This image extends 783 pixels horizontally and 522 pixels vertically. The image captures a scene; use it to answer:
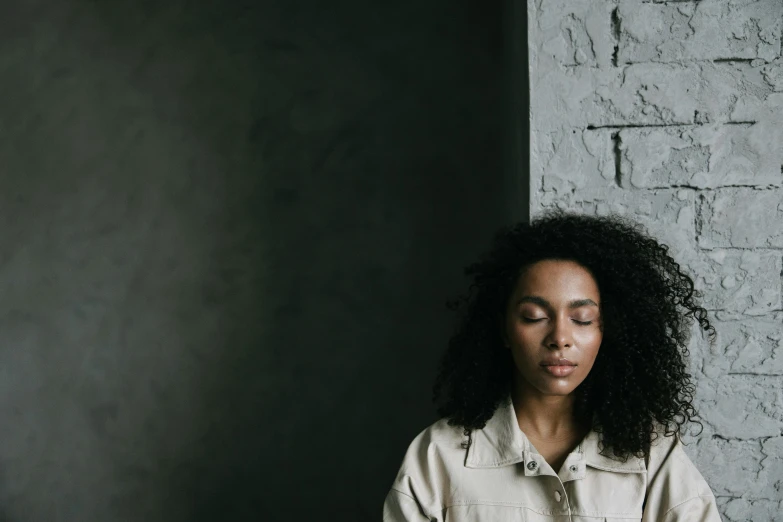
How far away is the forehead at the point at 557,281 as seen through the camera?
50.6 inches

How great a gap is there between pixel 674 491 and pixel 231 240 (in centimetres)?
179

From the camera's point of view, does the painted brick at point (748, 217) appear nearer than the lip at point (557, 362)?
No

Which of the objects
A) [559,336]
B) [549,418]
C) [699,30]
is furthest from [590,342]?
[699,30]

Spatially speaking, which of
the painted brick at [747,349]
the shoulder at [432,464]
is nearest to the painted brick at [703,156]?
the painted brick at [747,349]

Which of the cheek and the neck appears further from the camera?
the neck

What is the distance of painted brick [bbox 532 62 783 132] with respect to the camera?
1.48 metres

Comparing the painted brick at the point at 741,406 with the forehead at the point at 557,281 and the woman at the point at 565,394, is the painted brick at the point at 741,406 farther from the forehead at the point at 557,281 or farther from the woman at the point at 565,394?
the forehead at the point at 557,281

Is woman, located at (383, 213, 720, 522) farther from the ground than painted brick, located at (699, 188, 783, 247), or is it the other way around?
painted brick, located at (699, 188, 783, 247)

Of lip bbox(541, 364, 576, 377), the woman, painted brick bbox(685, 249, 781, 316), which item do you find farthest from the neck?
painted brick bbox(685, 249, 781, 316)

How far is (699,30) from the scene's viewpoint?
4.87ft

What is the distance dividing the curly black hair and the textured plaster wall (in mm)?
89

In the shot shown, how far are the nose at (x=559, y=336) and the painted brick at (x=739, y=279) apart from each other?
40 centimetres

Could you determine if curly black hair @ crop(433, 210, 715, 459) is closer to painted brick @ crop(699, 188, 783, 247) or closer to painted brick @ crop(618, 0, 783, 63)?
painted brick @ crop(699, 188, 783, 247)

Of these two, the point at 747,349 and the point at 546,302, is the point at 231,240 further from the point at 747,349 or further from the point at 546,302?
the point at 747,349
